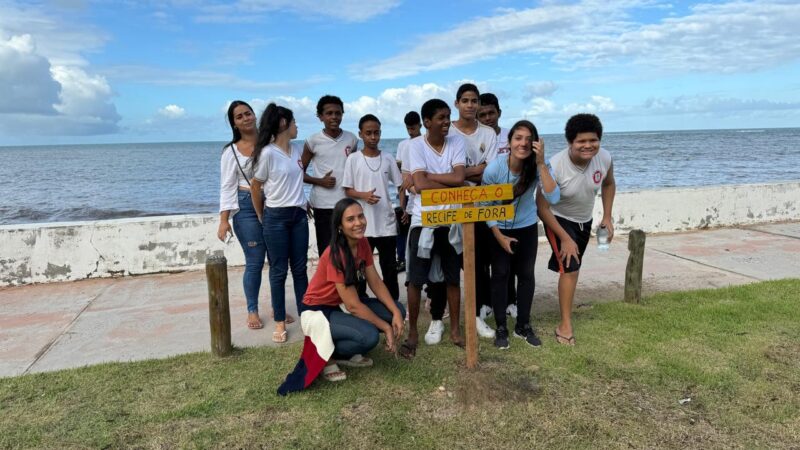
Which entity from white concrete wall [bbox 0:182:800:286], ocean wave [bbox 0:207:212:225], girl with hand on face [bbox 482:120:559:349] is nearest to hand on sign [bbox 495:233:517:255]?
girl with hand on face [bbox 482:120:559:349]

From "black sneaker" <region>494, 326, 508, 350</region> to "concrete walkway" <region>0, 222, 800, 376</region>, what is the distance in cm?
105

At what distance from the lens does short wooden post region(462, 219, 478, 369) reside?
3301 mm

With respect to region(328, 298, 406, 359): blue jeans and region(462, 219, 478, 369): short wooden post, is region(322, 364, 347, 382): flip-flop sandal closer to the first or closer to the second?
region(328, 298, 406, 359): blue jeans

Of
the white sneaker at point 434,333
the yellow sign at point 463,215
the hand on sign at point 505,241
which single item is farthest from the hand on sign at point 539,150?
the white sneaker at point 434,333

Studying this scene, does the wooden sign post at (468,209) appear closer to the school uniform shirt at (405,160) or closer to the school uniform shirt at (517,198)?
the school uniform shirt at (517,198)

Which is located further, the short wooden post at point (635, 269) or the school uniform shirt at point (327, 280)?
the short wooden post at point (635, 269)

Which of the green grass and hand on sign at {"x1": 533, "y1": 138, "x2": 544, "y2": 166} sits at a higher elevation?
hand on sign at {"x1": 533, "y1": 138, "x2": 544, "y2": 166}

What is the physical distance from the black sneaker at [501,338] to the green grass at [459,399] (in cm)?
8

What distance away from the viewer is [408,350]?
3758 mm

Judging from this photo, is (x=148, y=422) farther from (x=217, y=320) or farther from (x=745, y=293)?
(x=745, y=293)

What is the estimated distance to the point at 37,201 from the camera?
66.9ft

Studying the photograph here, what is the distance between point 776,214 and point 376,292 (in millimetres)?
8406

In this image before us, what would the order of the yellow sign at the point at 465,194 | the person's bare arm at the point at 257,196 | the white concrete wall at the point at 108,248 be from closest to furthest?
1. the yellow sign at the point at 465,194
2. the person's bare arm at the point at 257,196
3. the white concrete wall at the point at 108,248

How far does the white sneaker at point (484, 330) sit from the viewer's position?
13.4ft
